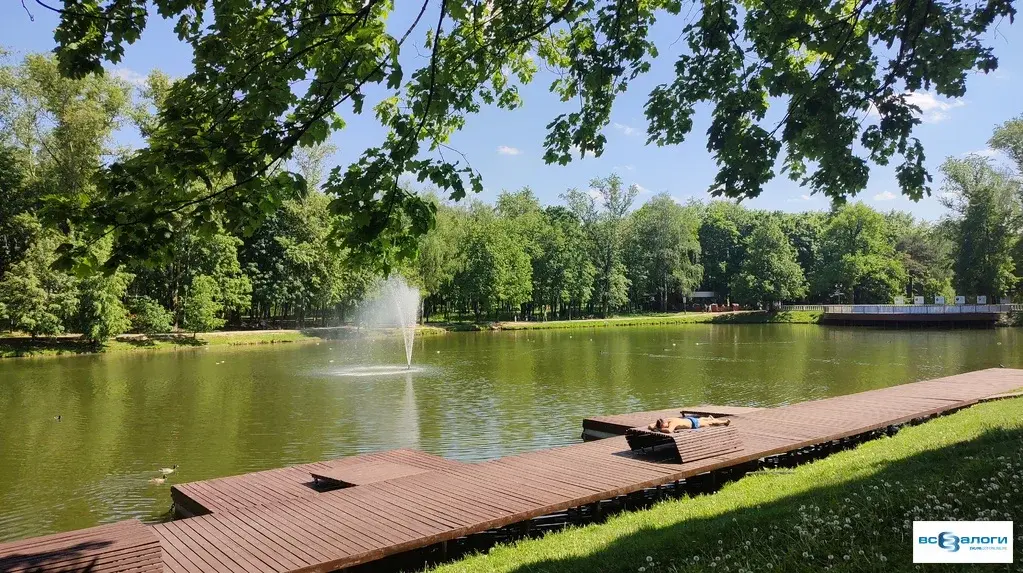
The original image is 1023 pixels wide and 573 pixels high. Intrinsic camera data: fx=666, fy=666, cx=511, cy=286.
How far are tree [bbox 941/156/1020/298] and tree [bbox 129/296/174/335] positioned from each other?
6853cm

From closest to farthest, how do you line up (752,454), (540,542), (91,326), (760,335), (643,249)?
(540,542), (752,454), (91,326), (760,335), (643,249)

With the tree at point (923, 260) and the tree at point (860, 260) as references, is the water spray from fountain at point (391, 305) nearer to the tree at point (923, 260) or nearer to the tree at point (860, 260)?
the tree at point (860, 260)

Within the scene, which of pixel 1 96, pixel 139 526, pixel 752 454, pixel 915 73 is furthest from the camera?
pixel 1 96

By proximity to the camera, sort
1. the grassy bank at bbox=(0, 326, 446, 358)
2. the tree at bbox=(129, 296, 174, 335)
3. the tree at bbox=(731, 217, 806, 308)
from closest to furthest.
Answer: the grassy bank at bbox=(0, 326, 446, 358) → the tree at bbox=(129, 296, 174, 335) → the tree at bbox=(731, 217, 806, 308)

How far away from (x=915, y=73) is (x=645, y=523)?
554 centimetres

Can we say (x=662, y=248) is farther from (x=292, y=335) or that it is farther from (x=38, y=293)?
(x=38, y=293)

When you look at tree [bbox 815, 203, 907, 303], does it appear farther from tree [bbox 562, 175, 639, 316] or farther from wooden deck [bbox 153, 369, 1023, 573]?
wooden deck [bbox 153, 369, 1023, 573]

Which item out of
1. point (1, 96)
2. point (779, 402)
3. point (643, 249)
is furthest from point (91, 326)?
point (643, 249)

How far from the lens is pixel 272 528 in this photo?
823 cm

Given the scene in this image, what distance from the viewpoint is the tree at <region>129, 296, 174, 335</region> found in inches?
1853

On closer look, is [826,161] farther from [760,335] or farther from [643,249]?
[643,249]

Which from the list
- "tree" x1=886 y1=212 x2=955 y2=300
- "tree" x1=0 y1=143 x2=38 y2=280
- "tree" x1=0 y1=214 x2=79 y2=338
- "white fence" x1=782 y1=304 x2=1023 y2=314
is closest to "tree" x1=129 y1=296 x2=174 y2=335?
"tree" x1=0 y1=214 x2=79 y2=338

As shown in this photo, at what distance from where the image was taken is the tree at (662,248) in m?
83.2

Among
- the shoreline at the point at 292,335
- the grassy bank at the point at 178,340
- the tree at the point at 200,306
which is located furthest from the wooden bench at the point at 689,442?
the tree at the point at 200,306
